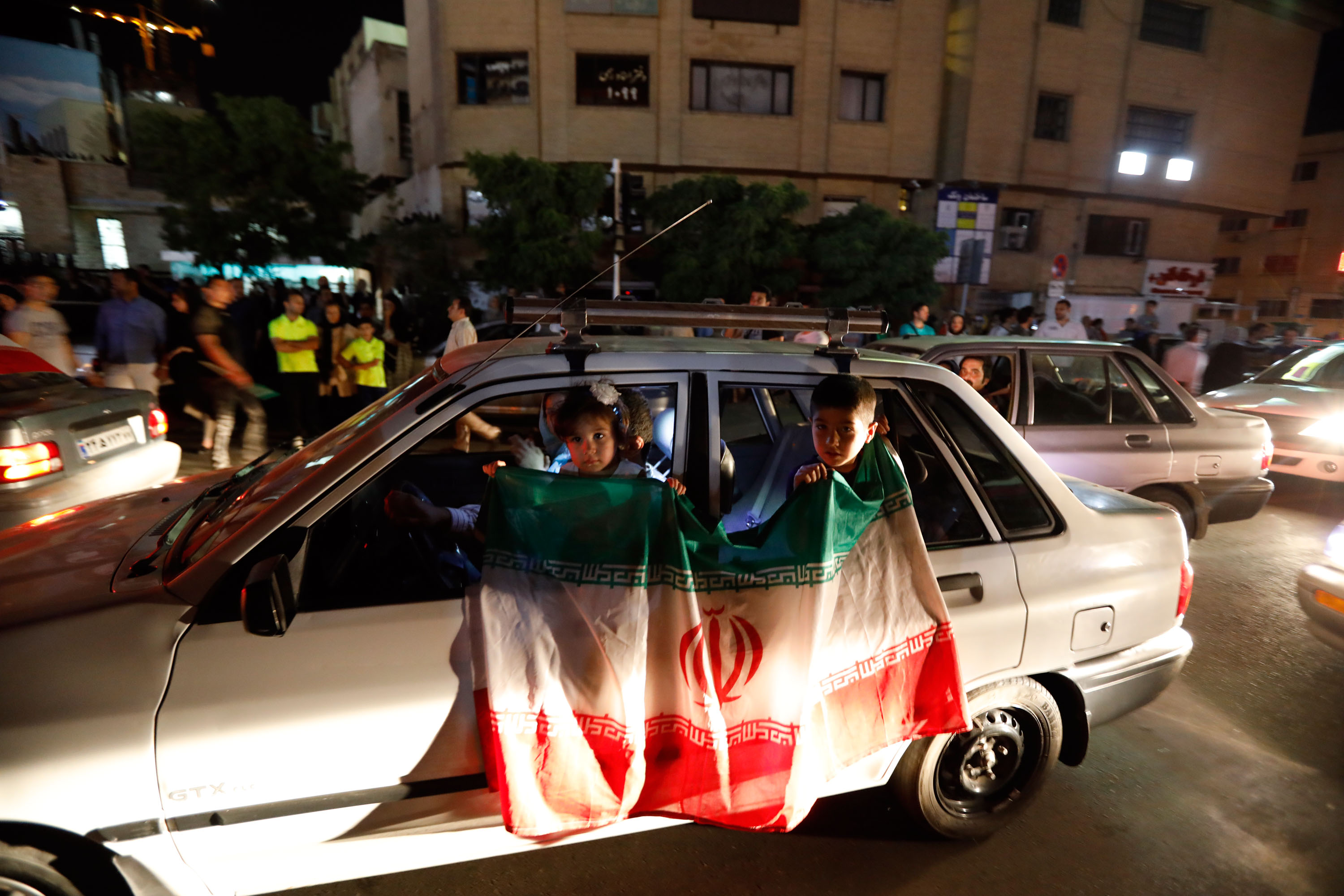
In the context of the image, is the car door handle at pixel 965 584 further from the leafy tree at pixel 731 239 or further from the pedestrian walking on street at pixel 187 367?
the leafy tree at pixel 731 239

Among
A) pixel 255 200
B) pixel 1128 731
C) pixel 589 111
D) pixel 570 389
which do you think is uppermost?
pixel 589 111

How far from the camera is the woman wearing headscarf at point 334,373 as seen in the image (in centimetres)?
860

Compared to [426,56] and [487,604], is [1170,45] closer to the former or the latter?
[426,56]

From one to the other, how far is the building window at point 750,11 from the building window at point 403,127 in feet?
41.2

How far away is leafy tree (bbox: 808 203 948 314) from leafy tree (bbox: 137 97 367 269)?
16.0 metres

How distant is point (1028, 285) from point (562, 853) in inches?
1078

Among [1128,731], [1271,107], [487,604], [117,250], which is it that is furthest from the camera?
[117,250]

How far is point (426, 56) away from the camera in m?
23.0

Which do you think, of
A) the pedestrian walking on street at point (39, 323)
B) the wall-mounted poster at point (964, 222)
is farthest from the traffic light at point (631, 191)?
Answer: the wall-mounted poster at point (964, 222)

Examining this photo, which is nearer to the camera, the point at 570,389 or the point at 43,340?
the point at 570,389

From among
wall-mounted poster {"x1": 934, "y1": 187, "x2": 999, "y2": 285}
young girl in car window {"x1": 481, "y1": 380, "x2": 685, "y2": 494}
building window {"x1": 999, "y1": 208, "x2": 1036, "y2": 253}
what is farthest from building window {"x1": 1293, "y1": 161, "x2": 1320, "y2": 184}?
young girl in car window {"x1": 481, "y1": 380, "x2": 685, "y2": 494}

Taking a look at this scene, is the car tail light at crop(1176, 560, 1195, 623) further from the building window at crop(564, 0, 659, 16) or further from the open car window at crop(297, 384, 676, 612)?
the building window at crop(564, 0, 659, 16)

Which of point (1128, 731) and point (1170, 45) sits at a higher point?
point (1170, 45)

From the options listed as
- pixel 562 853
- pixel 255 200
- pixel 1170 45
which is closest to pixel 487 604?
pixel 562 853
